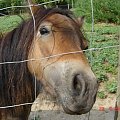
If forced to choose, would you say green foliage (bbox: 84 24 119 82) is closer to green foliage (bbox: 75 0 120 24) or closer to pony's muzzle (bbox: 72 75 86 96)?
pony's muzzle (bbox: 72 75 86 96)

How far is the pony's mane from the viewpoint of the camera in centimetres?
235

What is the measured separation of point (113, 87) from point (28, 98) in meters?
2.40

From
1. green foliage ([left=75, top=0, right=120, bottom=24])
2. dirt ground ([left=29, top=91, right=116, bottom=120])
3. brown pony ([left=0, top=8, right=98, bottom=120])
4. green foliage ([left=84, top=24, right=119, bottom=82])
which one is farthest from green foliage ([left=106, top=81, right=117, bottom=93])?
green foliage ([left=75, top=0, right=120, bottom=24])

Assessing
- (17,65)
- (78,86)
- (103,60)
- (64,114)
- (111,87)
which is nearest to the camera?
(78,86)

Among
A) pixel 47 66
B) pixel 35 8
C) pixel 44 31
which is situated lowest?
pixel 47 66

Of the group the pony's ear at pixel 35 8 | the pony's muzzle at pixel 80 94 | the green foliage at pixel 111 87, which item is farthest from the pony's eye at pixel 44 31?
the green foliage at pixel 111 87

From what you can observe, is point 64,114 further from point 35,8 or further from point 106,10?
point 106,10

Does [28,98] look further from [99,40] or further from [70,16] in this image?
[99,40]

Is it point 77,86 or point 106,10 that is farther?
point 106,10

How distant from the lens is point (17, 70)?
2379 millimetres

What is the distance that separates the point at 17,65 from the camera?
2.38 m

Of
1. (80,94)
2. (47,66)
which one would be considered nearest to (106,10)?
(47,66)

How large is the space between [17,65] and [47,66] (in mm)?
267

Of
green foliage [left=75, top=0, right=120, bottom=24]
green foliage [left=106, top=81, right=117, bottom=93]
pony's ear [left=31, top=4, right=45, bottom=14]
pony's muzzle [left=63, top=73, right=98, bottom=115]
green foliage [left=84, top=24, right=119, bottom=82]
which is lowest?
green foliage [left=106, top=81, right=117, bottom=93]
